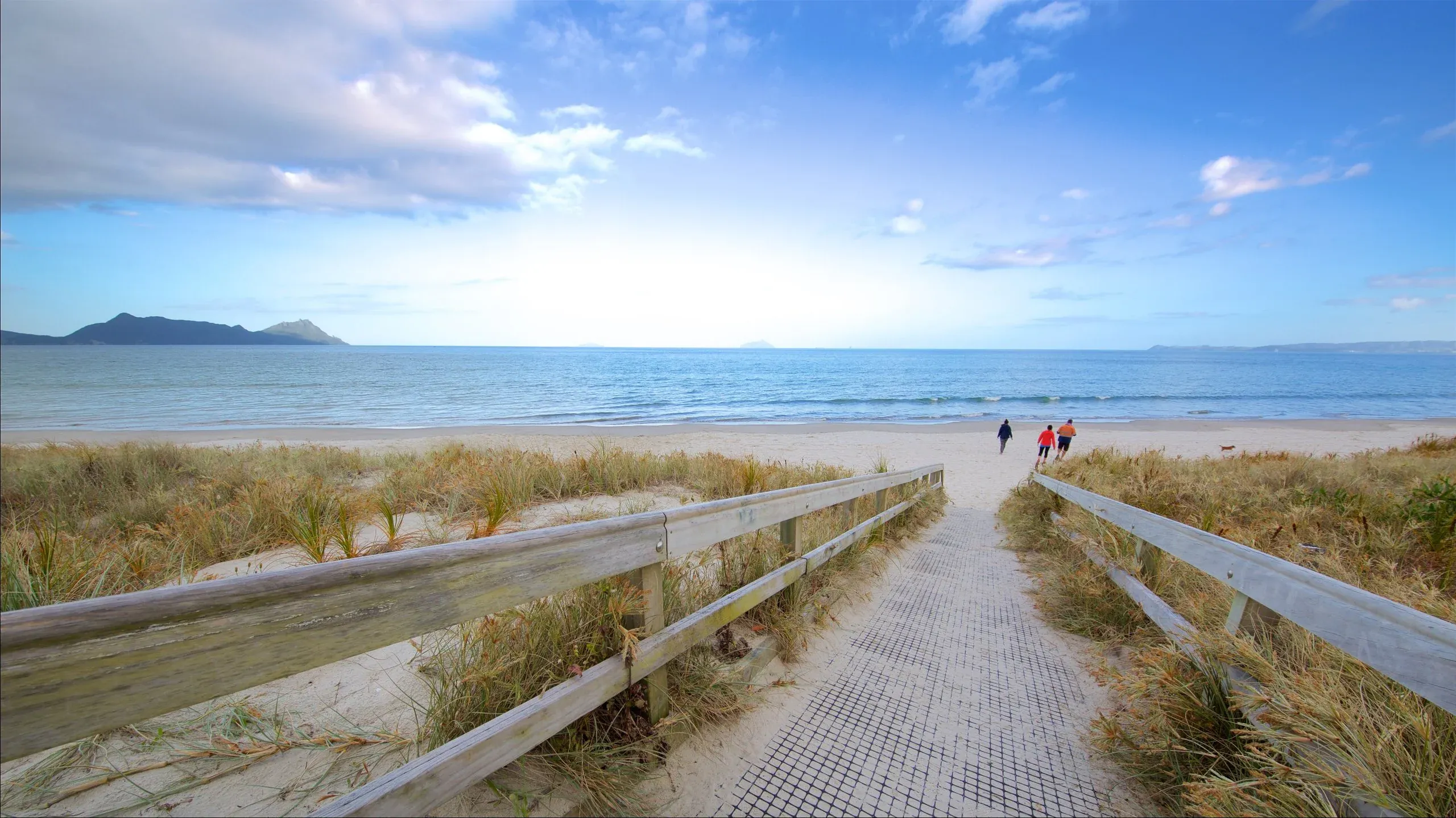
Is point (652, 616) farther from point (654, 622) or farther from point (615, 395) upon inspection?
point (615, 395)

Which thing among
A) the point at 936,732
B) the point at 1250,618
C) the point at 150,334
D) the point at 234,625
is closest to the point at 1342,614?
the point at 1250,618

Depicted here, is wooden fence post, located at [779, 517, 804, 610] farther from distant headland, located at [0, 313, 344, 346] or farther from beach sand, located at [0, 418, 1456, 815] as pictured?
distant headland, located at [0, 313, 344, 346]

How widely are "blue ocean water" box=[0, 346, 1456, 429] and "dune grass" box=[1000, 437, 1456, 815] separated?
2445cm

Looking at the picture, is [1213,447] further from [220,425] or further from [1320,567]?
[220,425]

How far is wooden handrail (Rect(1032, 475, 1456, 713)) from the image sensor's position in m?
1.52

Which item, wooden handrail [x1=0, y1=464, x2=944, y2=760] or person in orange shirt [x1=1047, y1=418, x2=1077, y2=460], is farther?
person in orange shirt [x1=1047, y1=418, x2=1077, y2=460]

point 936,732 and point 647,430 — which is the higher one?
point 936,732

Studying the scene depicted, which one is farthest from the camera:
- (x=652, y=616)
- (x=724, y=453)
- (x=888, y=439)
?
(x=888, y=439)

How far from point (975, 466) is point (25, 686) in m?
19.3

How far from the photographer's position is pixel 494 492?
548cm

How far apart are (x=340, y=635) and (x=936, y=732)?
255 cm

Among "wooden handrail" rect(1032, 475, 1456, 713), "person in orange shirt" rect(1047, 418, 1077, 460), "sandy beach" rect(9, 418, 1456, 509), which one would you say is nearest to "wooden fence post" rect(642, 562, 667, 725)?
"wooden handrail" rect(1032, 475, 1456, 713)

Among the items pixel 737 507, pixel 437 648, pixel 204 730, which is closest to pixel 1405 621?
pixel 737 507

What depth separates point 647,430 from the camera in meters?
24.4
